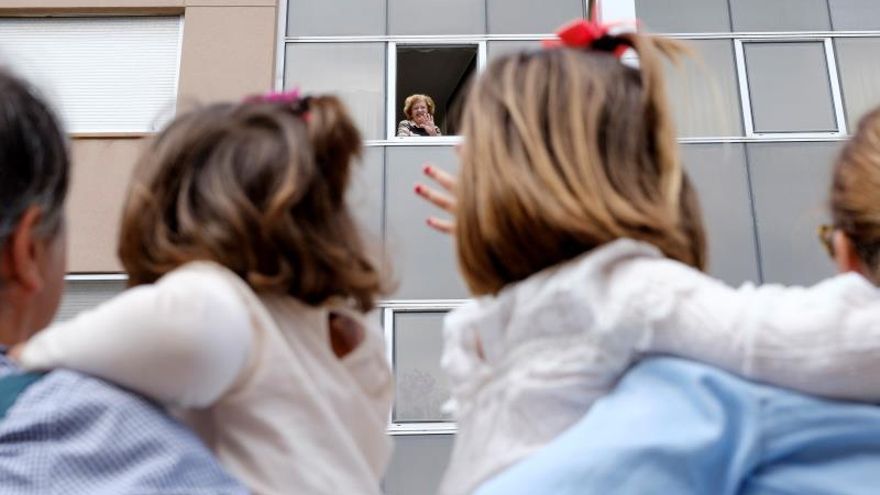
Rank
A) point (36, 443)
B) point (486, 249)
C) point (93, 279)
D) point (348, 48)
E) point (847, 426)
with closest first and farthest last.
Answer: point (847, 426) < point (36, 443) < point (486, 249) < point (93, 279) < point (348, 48)

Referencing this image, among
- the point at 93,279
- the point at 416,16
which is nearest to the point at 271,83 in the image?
the point at 416,16

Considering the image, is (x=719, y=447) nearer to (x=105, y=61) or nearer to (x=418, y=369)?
(x=418, y=369)

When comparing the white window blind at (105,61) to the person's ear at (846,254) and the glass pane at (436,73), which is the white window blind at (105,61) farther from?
the person's ear at (846,254)

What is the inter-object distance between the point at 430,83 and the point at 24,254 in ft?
25.8

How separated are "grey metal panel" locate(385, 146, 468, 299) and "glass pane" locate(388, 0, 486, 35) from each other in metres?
1.10

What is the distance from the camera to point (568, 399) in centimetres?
136

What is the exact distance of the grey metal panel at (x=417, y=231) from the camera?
8008mm

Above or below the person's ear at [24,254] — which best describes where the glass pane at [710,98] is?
above

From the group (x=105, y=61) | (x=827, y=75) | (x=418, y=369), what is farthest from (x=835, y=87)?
(x=105, y=61)

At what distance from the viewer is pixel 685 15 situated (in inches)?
349

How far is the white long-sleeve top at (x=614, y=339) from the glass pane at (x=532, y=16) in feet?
24.9

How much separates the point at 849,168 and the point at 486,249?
1.84ft

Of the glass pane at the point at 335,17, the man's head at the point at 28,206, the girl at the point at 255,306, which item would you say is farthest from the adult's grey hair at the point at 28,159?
the glass pane at the point at 335,17

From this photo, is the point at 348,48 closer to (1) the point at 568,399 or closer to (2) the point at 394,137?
(2) the point at 394,137
